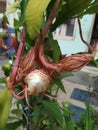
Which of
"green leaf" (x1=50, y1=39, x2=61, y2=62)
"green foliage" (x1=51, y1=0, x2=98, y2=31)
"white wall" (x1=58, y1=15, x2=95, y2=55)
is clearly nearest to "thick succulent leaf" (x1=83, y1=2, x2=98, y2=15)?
"green foliage" (x1=51, y1=0, x2=98, y2=31)

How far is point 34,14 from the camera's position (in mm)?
439

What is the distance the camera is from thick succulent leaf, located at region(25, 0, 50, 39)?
1.39 feet

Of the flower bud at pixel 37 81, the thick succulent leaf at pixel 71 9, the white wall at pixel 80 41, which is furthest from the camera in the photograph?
the white wall at pixel 80 41

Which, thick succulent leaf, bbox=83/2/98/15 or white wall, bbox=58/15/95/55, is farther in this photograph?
white wall, bbox=58/15/95/55

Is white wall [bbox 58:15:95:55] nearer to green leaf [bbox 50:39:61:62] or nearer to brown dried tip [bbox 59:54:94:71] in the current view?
green leaf [bbox 50:39:61:62]

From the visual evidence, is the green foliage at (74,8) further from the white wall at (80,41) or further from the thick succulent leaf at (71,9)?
the white wall at (80,41)

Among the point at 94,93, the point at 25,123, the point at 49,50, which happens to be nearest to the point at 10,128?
the point at 25,123

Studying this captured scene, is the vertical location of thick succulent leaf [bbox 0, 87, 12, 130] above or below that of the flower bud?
below

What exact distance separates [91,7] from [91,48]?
0.10m

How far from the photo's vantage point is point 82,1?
0.49m

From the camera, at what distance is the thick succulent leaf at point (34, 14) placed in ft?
1.39

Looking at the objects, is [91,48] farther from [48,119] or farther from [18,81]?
[48,119]

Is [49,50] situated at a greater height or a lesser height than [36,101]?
greater

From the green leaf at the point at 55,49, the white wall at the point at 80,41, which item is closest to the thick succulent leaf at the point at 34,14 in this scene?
the green leaf at the point at 55,49
